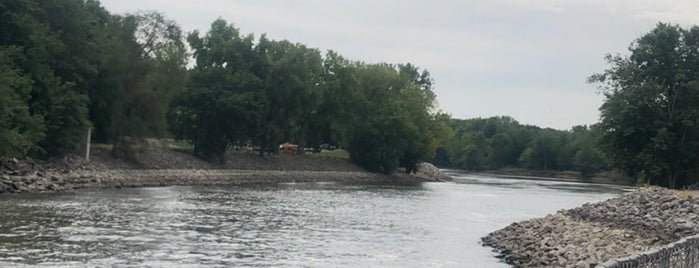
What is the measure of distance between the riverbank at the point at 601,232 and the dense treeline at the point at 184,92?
103 feet

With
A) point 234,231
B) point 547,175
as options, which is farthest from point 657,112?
point 547,175

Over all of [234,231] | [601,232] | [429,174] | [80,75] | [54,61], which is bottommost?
[234,231]

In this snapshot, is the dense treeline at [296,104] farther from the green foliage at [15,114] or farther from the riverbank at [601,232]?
the riverbank at [601,232]

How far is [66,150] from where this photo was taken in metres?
62.1

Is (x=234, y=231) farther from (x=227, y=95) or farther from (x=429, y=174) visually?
(x=429, y=174)

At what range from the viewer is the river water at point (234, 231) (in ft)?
81.4

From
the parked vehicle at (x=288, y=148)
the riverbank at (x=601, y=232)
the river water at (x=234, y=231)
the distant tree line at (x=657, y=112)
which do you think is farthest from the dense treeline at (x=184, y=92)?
the distant tree line at (x=657, y=112)

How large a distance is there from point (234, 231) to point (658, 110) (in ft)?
132

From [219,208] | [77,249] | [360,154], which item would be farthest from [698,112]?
[360,154]

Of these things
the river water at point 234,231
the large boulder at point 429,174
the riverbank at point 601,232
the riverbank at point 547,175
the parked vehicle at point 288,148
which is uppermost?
the parked vehicle at point 288,148

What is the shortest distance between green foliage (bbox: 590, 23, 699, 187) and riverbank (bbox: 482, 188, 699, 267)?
23.5 m

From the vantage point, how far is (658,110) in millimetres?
60844

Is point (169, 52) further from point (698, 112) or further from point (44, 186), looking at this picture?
point (698, 112)

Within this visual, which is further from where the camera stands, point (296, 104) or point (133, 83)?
point (296, 104)
